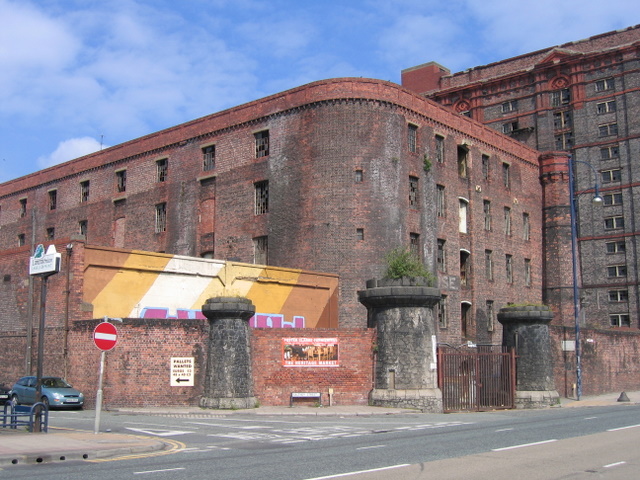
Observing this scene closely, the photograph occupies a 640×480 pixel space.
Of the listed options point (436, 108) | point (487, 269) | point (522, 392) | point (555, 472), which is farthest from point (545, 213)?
point (555, 472)

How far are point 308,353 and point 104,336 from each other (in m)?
10.7

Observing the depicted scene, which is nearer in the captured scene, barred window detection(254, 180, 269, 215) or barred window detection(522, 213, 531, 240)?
barred window detection(254, 180, 269, 215)

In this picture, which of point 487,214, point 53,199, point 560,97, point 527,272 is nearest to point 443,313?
point 487,214

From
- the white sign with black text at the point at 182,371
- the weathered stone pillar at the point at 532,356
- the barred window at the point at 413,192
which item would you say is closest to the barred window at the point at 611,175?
the barred window at the point at 413,192

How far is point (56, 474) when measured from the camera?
11.3 metres

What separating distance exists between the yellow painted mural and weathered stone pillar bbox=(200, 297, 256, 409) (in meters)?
6.98

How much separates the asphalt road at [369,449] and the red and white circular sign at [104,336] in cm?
255

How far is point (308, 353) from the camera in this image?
84.6 feet

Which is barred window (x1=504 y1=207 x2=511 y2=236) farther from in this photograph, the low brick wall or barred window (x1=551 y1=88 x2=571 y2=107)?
barred window (x1=551 y1=88 x2=571 y2=107)

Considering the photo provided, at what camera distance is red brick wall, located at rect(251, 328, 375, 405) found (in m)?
25.4

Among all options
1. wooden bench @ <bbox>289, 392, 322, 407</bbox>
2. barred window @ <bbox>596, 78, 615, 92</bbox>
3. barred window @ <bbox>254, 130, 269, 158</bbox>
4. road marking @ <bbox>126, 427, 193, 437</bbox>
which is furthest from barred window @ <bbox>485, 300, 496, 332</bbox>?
road marking @ <bbox>126, 427, 193, 437</bbox>

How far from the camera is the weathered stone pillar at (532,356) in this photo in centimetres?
2873

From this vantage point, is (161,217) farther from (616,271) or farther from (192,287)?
(616,271)

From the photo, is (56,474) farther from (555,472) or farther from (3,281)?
(3,281)
